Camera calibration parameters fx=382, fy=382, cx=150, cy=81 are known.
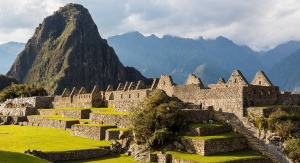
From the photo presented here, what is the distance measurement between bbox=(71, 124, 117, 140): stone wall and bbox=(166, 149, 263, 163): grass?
7.75m

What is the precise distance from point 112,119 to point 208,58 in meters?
113

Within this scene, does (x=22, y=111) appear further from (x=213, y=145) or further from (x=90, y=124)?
(x=213, y=145)

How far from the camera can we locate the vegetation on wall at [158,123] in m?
27.0

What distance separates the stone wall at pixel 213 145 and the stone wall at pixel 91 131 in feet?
26.6

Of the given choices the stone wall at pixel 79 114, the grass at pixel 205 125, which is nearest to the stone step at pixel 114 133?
the grass at pixel 205 125

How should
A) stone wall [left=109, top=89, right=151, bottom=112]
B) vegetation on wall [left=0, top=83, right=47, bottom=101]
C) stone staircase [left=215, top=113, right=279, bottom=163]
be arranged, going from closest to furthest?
1. stone staircase [left=215, top=113, right=279, bottom=163]
2. stone wall [left=109, top=89, right=151, bottom=112]
3. vegetation on wall [left=0, top=83, right=47, bottom=101]

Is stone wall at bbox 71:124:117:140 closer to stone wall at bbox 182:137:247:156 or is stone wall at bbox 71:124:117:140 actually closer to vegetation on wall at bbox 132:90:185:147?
vegetation on wall at bbox 132:90:185:147

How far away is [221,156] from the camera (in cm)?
2431

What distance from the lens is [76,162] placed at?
25.2m

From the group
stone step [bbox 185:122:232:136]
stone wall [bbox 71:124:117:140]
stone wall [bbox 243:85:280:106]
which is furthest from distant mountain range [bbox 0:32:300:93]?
stone step [bbox 185:122:232:136]

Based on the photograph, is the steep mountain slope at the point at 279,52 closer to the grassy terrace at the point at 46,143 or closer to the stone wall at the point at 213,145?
the grassy terrace at the point at 46,143

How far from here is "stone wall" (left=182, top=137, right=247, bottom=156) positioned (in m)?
24.9

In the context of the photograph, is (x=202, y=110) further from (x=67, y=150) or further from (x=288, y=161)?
(x=67, y=150)

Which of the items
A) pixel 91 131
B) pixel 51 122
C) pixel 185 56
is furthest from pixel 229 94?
pixel 185 56
